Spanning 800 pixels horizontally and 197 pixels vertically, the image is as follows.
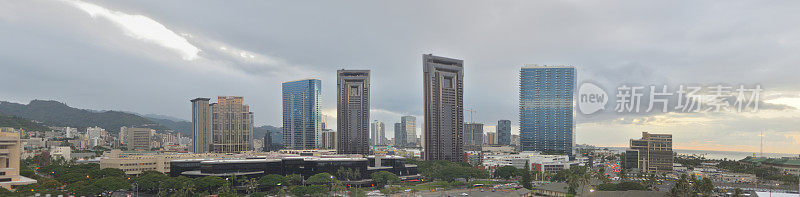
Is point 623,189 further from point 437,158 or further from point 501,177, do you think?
point 437,158

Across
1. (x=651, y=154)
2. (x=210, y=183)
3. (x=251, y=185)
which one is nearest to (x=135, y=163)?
(x=210, y=183)

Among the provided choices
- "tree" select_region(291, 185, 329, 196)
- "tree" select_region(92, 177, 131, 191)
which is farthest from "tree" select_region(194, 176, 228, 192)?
"tree" select_region(291, 185, 329, 196)

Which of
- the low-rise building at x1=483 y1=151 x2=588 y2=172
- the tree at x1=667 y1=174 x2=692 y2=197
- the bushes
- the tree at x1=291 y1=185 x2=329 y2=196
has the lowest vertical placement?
the low-rise building at x1=483 y1=151 x2=588 y2=172

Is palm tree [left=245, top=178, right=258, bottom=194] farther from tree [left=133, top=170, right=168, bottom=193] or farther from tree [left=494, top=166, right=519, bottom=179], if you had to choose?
tree [left=494, top=166, right=519, bottom=179]

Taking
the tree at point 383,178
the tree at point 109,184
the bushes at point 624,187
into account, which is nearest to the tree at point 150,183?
the tree at point 109,184

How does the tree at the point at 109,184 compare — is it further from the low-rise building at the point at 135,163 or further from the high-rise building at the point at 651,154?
the high-rise building at the point at 651,154

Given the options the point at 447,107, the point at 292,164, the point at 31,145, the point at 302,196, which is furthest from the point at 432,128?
the point at 31,145
